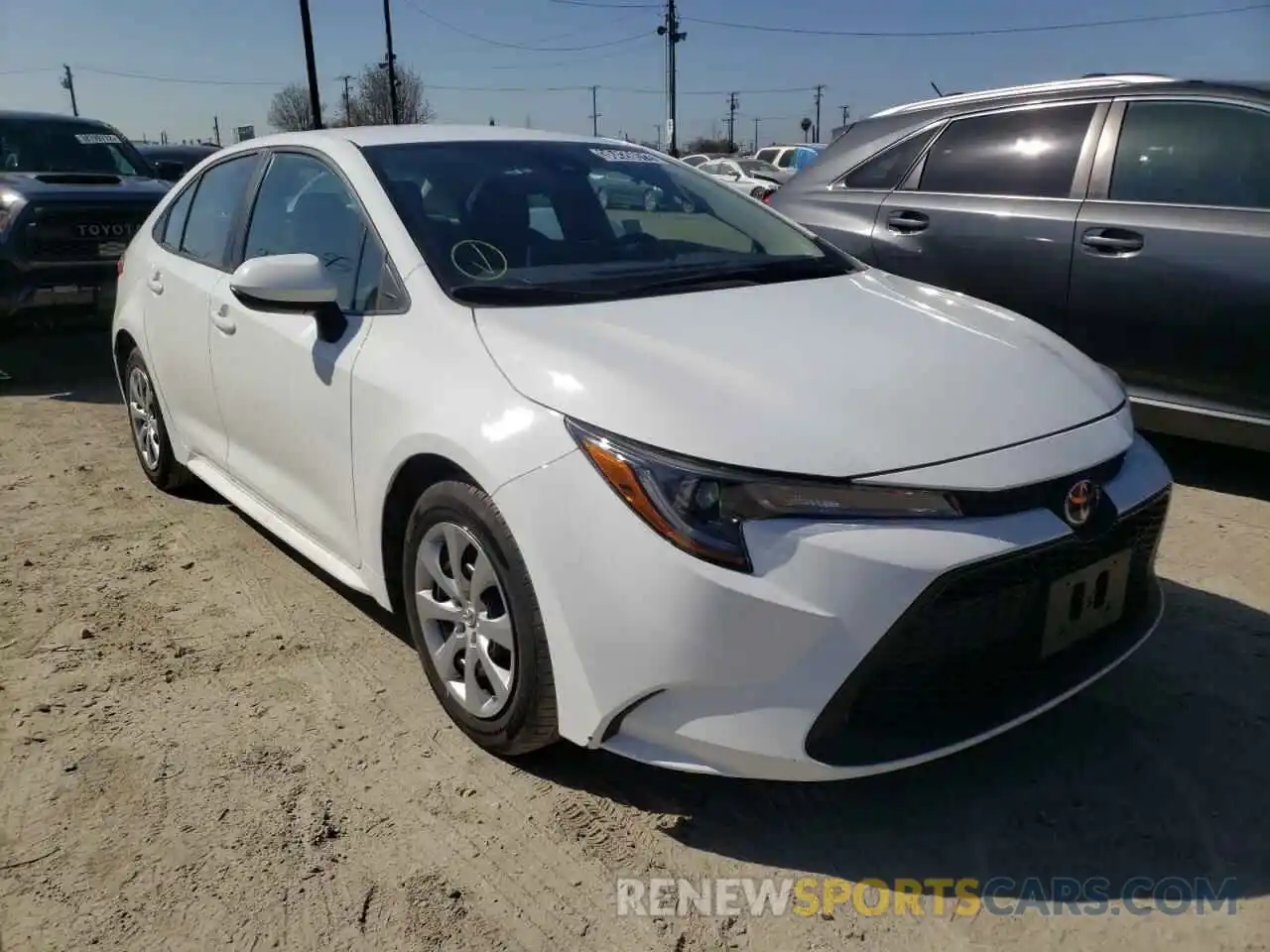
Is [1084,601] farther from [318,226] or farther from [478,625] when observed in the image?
[318,226]

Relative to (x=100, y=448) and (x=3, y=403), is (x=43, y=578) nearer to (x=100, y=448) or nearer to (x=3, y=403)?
(x=100, y=448)

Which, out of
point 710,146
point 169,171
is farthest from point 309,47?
point 710,146

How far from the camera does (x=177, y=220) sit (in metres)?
4.45

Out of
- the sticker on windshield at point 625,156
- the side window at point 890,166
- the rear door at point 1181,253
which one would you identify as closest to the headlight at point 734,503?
the sticker on windshield at point 625,156

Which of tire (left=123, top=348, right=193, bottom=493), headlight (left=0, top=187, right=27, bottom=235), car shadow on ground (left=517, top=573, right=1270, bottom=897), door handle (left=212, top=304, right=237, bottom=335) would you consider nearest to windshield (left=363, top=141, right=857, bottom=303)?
door handle (left=212, top=304, right=237, bottom=335)

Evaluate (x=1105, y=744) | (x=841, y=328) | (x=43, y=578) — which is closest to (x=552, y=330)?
(x=841, y=328)

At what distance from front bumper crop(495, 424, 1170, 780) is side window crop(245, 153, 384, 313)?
1.02 metres

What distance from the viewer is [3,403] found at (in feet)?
22.0

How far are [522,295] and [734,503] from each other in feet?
3.18

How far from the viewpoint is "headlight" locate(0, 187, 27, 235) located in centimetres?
695

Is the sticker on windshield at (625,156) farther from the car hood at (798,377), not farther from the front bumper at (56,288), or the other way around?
the front bumper at (56,288)

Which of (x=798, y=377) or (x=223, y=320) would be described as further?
(x=223, y=320)

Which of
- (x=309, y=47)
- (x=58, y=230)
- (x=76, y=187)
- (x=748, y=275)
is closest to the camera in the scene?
(x=748, y=275)

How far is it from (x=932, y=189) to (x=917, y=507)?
3.44 m
